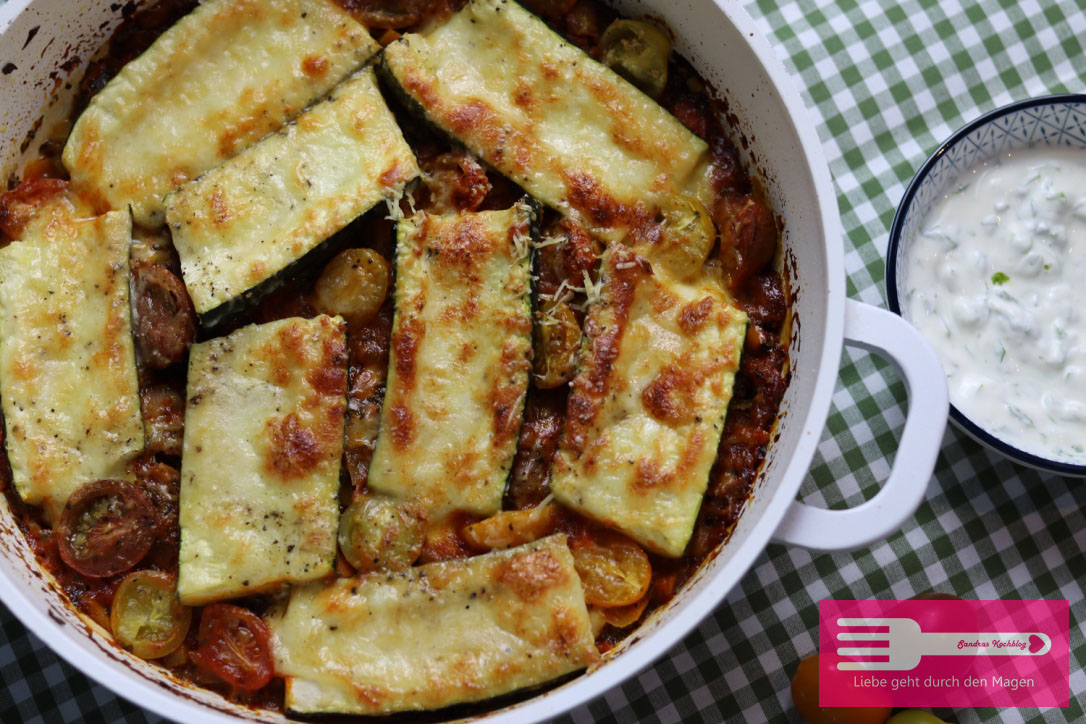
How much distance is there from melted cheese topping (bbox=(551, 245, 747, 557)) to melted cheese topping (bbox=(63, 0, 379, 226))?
129cm

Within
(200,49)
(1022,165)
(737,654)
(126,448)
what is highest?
(200,49)

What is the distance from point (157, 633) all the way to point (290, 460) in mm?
727

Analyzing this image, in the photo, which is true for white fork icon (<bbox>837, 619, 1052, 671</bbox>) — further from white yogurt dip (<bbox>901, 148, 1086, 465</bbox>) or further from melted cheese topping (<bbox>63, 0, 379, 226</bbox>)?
melted cheese topping (<bbox>63, 0, 379, 226</bbox>)

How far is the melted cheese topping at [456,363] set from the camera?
10.5ft

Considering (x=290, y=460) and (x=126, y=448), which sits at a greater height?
(x=126, y=448)

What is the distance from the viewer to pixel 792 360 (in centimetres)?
337

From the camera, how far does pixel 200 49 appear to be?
3.47 m

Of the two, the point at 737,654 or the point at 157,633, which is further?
the point at 737,654

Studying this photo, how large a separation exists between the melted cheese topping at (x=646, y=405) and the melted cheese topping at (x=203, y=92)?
50.8 inches

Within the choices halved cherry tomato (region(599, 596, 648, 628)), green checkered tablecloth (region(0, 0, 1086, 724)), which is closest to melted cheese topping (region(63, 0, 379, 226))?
green checkered tablecloth (region(0, 0, 1086, 724))

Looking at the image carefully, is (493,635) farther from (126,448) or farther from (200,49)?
(200,49)

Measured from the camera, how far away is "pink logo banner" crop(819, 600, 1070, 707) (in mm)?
3797

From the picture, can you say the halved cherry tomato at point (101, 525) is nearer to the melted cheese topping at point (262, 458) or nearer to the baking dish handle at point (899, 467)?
the melted cheese topping at point (262, 458)

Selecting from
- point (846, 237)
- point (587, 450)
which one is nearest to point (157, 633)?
point (587, 450)
